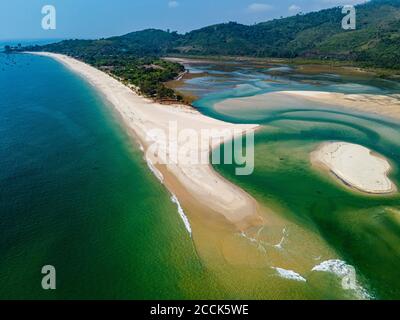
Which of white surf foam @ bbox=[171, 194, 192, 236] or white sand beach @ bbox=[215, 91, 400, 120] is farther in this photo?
white sand beach @ bbox=[215, 91, 400, 120]

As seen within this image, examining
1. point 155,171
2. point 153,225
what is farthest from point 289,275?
point 155,171

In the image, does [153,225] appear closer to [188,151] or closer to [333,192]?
[188,151]

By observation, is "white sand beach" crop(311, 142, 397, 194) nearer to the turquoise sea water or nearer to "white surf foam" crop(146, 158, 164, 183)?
the turquoise sea water

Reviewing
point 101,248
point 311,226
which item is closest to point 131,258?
point 101,248

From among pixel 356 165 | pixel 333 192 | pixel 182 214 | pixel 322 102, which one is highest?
pixel 322 102

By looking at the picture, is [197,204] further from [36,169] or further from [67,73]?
[67,73]

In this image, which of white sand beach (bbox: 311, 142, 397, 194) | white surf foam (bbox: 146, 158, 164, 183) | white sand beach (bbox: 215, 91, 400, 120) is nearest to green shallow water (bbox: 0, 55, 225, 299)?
white surf foam (bbox: 146, 158, 164, 183)

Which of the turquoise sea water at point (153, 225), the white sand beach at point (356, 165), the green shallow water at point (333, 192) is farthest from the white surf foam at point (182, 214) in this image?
the white sand beach at point (356, 165)
